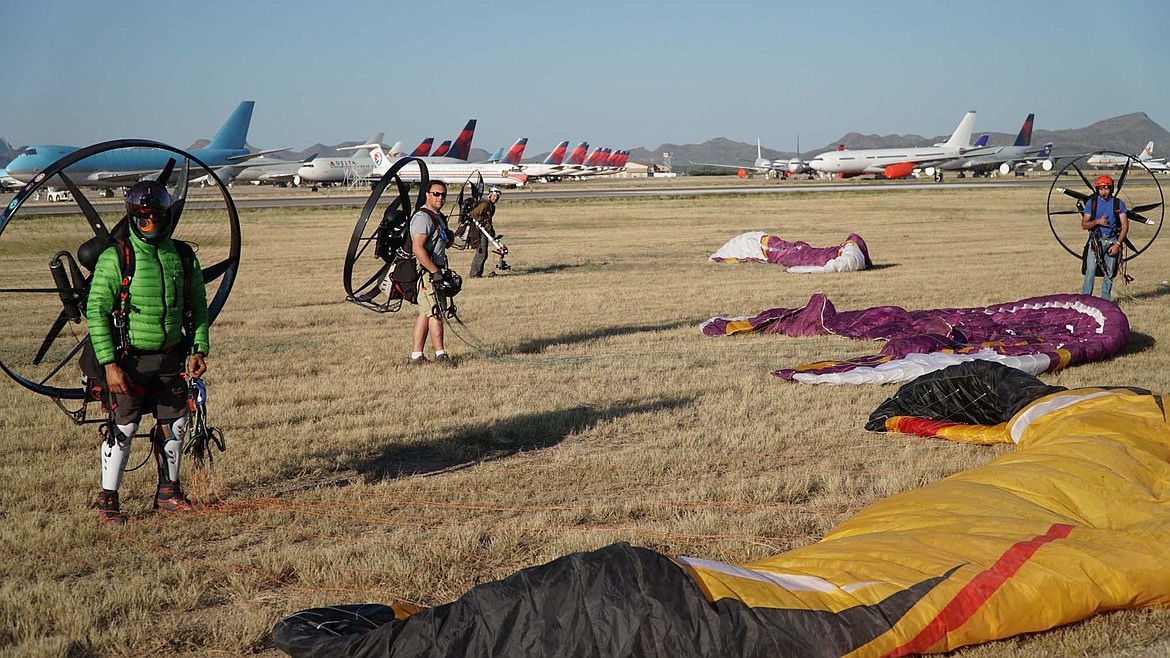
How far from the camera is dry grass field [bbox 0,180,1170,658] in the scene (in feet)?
13.5

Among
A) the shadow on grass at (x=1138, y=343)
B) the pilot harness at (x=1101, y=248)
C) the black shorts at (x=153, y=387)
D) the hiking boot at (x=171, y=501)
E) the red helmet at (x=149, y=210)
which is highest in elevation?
the red helmet at (x=149, y=210)

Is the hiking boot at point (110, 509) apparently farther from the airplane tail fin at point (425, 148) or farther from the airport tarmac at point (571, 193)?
the airplane tail fin at point (425, 148)

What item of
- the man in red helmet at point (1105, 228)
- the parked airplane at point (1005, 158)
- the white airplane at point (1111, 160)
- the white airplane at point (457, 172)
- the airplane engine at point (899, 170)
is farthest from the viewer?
the parked airplane at point (1005, 158)

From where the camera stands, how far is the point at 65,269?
7125mm

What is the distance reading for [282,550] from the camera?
4637 mm

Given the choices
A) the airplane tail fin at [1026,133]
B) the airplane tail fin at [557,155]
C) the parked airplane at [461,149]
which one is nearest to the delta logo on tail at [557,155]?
the airplane tail fin at [557,155]

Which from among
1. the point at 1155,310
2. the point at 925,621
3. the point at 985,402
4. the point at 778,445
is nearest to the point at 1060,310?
the point at 1155,310

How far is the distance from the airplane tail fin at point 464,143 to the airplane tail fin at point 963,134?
37.6 metres

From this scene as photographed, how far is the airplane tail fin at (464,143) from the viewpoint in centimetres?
8044

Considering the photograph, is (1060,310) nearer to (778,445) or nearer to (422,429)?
(778,445)

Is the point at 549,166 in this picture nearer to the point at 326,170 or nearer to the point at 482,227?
the point at 326,170

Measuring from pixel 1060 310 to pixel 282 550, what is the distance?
8198 mm

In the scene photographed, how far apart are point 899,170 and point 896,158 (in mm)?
2436

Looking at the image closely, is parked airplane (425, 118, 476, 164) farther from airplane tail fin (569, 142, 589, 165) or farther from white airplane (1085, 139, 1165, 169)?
white airplane (1085, 139, 1165, 169)
